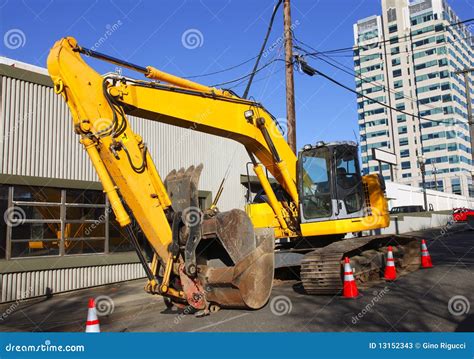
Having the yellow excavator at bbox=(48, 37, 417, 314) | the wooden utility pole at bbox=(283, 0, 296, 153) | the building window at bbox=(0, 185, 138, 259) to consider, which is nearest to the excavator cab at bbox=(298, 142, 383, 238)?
the yellow excavator at bbox=(48, 37, 417, 314)

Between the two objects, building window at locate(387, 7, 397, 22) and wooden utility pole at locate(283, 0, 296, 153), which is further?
building window at locate(387, 7, 397, 22)

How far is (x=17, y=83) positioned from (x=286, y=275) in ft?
29.5

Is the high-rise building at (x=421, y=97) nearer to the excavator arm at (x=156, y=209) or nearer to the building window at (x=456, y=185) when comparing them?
the building window at (x=456, y=185)

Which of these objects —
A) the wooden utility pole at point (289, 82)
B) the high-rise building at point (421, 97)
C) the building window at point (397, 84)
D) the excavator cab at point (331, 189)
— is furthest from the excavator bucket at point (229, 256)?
the building window at point (397, 84)

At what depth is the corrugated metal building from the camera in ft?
36.4

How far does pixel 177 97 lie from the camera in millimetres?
7320

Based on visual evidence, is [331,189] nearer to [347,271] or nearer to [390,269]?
[347,271]

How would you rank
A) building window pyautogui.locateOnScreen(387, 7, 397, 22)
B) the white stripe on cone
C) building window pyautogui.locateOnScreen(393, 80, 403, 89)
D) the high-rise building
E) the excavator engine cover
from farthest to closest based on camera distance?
building window pyautogui.locateOnScreen(387, 7, 397, 22)
building window pyautogui.locateOnScreen(393, 80, 403, 89)
the high-rise building
the white stripe on cone
the excavator engine cover

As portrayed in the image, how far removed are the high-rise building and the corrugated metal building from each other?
95935 mm

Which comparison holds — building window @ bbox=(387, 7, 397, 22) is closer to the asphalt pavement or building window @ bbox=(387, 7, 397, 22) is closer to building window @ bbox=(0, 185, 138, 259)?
the asphalt pavement

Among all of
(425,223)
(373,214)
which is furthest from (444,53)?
(373,214)

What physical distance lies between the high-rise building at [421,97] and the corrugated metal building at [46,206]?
315ft

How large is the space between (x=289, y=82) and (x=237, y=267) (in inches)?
382

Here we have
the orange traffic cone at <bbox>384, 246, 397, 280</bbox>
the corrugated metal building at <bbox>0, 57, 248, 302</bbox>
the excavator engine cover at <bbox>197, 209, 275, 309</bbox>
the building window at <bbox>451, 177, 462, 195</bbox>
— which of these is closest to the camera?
the excavator engine cover at <bbox>197, 209, 275, 309</bbox>
